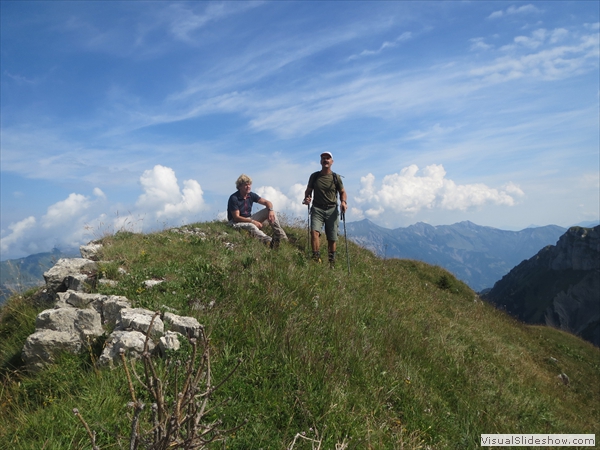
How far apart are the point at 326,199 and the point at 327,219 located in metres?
0.58

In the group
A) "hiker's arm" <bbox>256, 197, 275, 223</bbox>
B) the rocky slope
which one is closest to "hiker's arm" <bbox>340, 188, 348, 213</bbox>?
"hiker's arm" <bbox>256, 197, 275, 223</bbox>

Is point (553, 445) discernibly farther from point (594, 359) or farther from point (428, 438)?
point (594, 359)

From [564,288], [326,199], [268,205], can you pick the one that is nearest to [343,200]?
[326,199]

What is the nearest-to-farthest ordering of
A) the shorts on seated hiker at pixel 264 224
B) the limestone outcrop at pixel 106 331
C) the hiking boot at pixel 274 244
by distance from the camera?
the limestone outcrop at pixel 106 331, the hiking boot at pixel 274 244, the shorts on seated hiker at pixel 264 224

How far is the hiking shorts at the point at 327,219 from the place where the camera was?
1102 cm

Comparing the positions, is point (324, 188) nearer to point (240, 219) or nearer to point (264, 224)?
point (240, 219)

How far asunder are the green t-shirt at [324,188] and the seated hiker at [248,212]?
177cm

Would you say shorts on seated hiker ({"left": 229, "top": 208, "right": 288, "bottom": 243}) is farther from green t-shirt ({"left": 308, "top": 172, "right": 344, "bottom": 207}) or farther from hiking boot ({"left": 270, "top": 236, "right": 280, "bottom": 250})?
green t-shirt ({"left": 308, "top": 172, "right": 344, "bottom": 207})

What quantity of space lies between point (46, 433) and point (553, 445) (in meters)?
6.70

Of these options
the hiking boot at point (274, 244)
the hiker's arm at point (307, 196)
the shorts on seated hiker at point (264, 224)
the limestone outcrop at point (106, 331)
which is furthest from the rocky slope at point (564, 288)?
the limestone outcrop at point (106, 331)

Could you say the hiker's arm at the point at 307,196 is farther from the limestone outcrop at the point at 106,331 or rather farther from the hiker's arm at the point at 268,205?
the limestone outcrop at the point at 106,331

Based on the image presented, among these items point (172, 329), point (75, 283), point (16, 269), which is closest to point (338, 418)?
point (172, 329)

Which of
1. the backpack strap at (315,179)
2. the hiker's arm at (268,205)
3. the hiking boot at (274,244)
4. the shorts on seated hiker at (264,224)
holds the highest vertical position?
the backpack strap at (315,179)

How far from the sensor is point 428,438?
4.54 m
